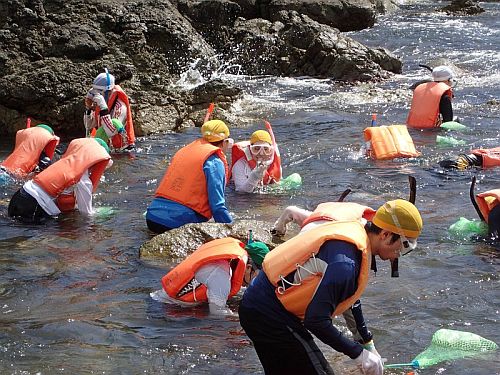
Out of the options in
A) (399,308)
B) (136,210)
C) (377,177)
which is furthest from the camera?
(377,177)

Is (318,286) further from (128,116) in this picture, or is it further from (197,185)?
(128,116)

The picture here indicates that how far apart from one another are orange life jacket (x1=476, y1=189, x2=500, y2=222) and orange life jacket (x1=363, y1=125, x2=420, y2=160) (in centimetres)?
348

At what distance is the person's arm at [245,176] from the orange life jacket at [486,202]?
2.80 meters

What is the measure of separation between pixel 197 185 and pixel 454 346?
125 inches

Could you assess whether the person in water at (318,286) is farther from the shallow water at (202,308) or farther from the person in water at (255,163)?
the person in water at (255,163)

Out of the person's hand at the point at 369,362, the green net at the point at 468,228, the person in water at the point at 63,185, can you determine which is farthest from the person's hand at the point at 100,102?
the person's hand at the point at 369,362

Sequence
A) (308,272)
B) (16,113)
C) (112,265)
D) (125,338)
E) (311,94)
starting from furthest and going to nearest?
1. (311,94)
2. (16,113)
3. (112,265)
4. (125,338)
5. (308,272)

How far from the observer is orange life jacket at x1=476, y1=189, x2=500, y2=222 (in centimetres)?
820

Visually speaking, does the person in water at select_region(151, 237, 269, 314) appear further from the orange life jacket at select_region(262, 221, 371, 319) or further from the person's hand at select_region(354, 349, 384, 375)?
the person's hand at select_region(354, 349, 384, 375)

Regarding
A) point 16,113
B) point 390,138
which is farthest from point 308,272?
point 16,113

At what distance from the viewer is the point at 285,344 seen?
470 cm

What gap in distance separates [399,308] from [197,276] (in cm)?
172

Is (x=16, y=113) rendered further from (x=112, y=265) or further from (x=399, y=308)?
Result: (x=399, y=308)

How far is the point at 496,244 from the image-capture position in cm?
829
